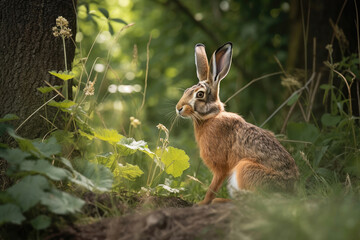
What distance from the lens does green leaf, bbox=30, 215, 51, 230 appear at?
112 inches

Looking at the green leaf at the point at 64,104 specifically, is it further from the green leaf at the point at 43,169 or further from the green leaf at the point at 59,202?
the green leaf at the point at 59,202

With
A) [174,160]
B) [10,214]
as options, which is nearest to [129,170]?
[174,160]

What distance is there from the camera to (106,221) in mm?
3029

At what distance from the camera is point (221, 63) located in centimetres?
478

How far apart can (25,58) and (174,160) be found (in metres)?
1.77

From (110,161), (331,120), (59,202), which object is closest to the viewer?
(59,202)

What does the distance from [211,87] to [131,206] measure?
68.7 inches

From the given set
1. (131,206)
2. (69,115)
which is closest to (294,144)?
(131,206)

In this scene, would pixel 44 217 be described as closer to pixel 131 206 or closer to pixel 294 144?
pixel 131 206

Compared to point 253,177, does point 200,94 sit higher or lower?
higher

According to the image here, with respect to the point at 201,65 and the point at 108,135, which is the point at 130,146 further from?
the point at 201,65

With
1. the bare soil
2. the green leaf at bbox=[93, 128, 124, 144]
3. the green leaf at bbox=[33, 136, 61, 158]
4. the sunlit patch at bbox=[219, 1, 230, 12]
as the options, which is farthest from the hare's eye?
the sunlit patch at bbox=[219, 1, 230, 12]

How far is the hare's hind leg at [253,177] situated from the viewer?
3871 mm

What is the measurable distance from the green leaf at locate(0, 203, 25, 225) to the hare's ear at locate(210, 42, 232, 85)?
2.70 meters
